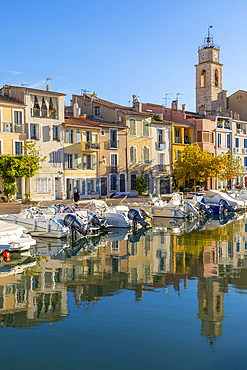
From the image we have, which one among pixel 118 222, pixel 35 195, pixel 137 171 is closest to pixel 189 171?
pixel 137 171

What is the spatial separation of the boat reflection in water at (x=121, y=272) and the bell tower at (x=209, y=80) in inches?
1942

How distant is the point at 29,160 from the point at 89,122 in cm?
1138

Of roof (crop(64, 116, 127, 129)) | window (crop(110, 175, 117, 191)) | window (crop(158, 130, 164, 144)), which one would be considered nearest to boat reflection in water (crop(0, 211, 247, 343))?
roof (crop(64, 116, 127, 129))

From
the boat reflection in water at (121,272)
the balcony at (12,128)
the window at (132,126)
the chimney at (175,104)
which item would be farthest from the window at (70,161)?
the chimney at (175,104)

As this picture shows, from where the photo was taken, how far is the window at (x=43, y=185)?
1635 inches

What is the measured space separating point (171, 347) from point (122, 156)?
40913 mm

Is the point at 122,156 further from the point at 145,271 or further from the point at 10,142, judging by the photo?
the point at 145,271

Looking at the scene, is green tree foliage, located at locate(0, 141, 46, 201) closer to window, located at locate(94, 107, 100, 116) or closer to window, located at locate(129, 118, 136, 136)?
window, located at locate(94, 107, 100, 116)

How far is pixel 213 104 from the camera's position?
73688 mm

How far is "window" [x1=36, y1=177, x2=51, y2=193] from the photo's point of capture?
4153 centimetres

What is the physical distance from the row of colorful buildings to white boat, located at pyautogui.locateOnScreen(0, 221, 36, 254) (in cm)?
1889

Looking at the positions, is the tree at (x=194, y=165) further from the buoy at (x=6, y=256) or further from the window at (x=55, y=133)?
the buoy at (x=6, y=256)

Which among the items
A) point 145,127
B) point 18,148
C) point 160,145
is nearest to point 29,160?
point 18,148

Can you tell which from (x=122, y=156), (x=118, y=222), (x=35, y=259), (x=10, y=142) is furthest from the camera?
(x=122, y=156)
